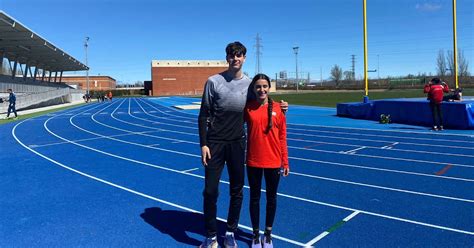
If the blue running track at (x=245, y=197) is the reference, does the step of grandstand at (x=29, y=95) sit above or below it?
above

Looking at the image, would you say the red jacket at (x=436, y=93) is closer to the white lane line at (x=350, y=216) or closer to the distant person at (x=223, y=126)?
the white lane line at (x=350, y=216)

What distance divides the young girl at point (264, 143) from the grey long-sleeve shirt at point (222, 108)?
117mm

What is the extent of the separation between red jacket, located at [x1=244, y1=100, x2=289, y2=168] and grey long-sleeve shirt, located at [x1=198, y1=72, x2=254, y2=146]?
11 centimetres

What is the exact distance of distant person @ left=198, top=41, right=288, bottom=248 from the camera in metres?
3.49

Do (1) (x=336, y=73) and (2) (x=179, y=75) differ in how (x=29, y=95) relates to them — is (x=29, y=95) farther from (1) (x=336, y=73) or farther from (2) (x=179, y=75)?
(1) (x=336, y=73)

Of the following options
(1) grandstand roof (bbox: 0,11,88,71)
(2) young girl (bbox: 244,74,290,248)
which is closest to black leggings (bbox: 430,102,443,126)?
(2) young girl (bbox: 244,74,290,248)

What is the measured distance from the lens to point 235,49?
3482mm

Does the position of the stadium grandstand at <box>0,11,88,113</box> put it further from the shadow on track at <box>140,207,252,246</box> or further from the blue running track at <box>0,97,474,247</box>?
the shadow on track at <box>140,207,252,246</box>

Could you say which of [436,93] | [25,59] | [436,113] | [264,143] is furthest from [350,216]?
[25,59]

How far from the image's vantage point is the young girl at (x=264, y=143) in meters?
3.55

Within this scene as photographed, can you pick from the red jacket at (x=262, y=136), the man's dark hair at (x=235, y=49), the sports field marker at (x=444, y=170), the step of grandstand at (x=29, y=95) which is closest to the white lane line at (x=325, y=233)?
the red jacket at (x=262, y=136)

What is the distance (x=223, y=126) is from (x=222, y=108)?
172 mm

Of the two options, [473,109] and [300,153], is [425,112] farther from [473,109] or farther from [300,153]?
[300,153]

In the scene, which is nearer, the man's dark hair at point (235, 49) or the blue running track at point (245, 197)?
the man's dark hair at point (235, 49)
